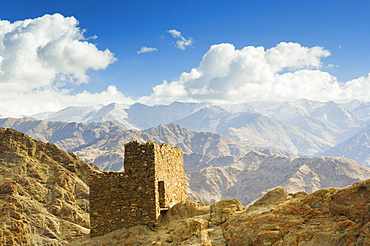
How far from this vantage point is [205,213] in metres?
16.0

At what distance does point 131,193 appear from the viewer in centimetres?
1614

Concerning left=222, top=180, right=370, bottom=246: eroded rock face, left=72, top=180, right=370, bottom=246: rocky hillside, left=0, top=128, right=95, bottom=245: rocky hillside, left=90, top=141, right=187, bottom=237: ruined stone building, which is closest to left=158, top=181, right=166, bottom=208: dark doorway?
left=90, top=141, right=187, bottom=237: ruined stone building

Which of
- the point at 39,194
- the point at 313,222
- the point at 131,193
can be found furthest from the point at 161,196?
the point at 39,194

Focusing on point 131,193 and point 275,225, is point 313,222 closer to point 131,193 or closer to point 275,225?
point 275,225

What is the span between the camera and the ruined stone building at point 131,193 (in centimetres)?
1597

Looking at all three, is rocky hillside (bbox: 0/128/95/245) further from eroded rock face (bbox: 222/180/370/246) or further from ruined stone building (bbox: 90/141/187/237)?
eroded rock face (bbox: 222/180/370/246)

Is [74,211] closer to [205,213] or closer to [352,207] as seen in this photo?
[205,213]

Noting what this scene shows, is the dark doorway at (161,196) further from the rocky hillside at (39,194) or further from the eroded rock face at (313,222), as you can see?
the rocky hillside at (39,194)

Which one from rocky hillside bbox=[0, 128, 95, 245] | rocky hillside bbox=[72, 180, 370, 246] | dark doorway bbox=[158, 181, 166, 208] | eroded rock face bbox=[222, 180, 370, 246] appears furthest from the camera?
rocky hillside bbox=[0, 128, 95, 245]

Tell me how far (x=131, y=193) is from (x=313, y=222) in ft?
28.0

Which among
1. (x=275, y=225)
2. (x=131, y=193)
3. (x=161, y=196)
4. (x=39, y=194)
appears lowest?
(x=275, y=225)

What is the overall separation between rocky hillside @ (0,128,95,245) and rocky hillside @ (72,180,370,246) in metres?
44.6

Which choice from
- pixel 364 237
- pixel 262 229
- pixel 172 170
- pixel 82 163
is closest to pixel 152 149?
pixel 172 170

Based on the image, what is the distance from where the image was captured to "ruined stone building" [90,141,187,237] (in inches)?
629
